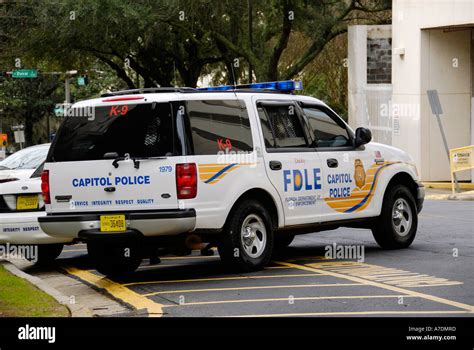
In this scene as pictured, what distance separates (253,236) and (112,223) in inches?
64.8

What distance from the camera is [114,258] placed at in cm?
1229

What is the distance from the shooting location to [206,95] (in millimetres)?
11641

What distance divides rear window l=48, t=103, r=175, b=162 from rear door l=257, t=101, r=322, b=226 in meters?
1.36

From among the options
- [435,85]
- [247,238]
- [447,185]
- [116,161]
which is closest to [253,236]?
[247,238]

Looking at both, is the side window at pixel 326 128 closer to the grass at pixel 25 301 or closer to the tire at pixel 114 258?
the tire at pixel 114 258

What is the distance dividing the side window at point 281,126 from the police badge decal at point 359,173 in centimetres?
87

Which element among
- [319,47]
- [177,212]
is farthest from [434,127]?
[177,212]

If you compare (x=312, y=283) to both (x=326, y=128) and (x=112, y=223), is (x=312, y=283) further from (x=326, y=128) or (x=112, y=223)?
(x=326, y=128)

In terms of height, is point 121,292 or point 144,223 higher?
point 144,223

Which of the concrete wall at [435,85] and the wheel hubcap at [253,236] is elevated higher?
the concrete wall at [435,85]

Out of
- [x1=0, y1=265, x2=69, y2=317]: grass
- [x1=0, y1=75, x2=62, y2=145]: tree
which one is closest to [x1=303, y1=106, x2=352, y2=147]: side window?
[x1=0, y1=265, x2=69, y2=317]: grass

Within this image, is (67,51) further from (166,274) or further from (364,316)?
(364,316)

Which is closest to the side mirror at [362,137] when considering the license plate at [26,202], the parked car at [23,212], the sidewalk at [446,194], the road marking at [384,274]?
the road marking at [384,274]

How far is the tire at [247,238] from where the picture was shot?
11.5 m
